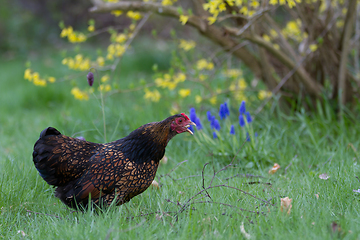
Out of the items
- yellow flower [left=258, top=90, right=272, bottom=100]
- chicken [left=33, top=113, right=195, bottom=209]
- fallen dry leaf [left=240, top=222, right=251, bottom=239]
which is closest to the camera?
fallen dry leaf [left=240, top=222, right=251, bottom=239]

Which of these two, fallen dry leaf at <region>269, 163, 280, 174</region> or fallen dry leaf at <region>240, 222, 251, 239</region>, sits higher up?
fallen dry leaf at <region>240, 222, 251, 239</region>

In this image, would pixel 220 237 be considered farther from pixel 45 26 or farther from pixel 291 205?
pixel 45 26

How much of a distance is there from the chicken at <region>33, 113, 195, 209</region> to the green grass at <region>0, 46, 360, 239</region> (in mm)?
133

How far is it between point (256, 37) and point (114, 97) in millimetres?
3632

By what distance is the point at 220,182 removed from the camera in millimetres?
2725

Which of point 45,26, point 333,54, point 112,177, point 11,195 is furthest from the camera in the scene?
point 45,26

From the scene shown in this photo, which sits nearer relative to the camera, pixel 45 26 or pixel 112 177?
pixel 112 177

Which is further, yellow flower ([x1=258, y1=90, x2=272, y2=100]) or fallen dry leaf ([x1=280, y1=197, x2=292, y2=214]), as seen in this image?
yellow flower ([x1=258, y1=90, x2=272, y2=100])

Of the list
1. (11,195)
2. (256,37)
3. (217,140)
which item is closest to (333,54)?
(256,37)

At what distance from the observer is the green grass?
1.92 metres

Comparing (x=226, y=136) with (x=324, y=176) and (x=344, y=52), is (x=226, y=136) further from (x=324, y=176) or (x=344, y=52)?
(x=344, y=52)

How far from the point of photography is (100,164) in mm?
2299

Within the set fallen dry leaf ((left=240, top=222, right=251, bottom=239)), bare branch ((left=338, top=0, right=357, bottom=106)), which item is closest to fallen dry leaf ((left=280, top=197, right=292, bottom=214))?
fallen dry leaf ((left=240, top=222, right=251, bottom=239))

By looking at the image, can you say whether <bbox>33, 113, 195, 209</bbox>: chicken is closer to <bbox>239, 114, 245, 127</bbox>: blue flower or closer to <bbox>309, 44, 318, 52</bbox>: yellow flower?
<bbox>239, 114, 245, 127</bbox>: blue flower
